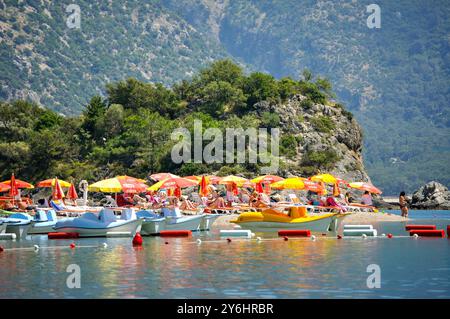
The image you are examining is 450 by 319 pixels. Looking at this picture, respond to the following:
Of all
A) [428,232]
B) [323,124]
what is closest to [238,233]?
[428,232]

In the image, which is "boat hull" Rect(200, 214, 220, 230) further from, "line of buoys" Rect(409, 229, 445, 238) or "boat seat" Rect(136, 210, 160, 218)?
"line of buoys" Rect(409, 229, 445, 238)

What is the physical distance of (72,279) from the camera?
3172cm

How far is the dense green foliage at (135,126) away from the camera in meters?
110

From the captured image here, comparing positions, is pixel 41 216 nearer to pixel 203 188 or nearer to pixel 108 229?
pixel 108 229

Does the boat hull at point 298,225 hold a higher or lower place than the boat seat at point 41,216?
lower

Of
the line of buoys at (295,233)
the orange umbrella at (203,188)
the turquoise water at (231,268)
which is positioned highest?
the orange umbrella at (203,188)

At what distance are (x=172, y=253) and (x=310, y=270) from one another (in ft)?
29.6

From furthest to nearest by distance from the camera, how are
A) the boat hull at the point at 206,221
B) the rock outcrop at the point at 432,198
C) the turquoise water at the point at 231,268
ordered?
the rock outcrop at the point at 432,198
the boat hull at the point at 206,221
the turquoise water at the point at 231,268

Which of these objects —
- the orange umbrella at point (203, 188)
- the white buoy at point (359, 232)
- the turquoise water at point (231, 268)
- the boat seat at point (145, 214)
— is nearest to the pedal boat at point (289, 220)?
the white buoy at point (359, 232)

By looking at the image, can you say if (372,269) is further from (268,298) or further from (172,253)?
(172,253)

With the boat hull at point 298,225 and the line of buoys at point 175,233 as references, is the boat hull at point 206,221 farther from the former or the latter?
the boat hull at point 298,225

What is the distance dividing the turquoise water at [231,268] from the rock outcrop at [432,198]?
7330 centimetres

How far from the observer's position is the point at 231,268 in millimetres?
34656
